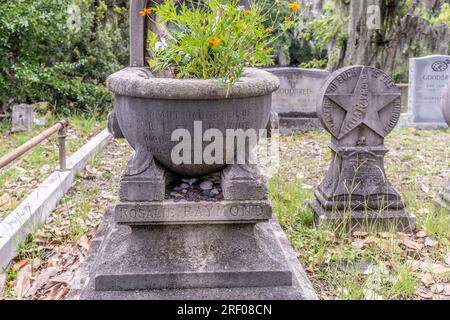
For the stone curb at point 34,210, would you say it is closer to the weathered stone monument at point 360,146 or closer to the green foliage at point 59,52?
the weathered stone monument at point 360,146

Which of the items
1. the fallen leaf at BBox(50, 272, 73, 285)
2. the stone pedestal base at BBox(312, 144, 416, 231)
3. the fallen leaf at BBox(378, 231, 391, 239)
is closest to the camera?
the fallen leaf at BBox(50, 272, 73, 285)

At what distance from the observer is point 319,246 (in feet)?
11.3

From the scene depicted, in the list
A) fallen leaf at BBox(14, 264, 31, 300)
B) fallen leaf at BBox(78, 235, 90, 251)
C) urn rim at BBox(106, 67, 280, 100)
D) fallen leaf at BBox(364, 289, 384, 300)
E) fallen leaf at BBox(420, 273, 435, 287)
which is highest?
urn rim at BBox(106, 67, 280, 100)

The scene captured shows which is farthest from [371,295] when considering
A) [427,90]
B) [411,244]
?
[427,90]

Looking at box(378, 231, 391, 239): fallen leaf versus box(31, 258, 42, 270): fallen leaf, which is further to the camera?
box(378, 231, 391, 239): fallen leaf

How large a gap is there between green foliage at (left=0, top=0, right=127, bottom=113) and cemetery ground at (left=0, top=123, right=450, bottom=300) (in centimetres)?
282

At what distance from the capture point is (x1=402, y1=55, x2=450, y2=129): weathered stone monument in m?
8.49

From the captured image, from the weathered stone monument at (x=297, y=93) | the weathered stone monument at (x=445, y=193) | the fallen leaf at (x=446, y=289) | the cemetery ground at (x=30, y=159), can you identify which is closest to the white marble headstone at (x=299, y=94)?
the weathered stone monument at (x=297, y=93)

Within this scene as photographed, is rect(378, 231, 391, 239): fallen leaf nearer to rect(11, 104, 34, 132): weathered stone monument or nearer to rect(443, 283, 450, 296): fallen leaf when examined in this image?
rect(443, 283, 450, 296): fallen leaf

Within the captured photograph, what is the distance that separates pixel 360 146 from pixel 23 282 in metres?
2.85

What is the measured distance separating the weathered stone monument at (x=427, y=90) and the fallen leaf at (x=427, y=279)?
618 cm

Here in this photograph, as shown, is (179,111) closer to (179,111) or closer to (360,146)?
(179,111)

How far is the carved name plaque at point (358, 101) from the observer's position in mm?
3848

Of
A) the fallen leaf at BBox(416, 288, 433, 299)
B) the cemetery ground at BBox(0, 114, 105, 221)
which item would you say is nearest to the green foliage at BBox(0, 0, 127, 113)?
the cemetery ground at BBox(0, 114, 105, 221)
